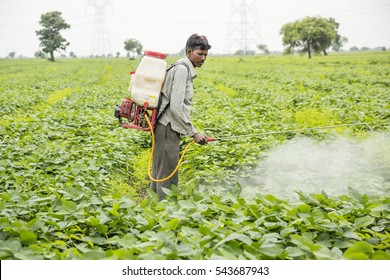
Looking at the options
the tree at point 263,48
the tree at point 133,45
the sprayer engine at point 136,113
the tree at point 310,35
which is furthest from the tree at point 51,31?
the tree at point 263,48

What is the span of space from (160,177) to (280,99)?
6.90m

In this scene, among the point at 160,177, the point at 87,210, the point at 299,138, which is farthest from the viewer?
the point at 299,138

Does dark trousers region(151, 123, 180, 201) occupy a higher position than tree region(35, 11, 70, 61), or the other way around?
tree region(35, 11, 70, 61)

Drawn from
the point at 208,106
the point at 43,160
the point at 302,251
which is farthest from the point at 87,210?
the point at 208,106

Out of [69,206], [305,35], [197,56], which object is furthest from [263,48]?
[69,206]

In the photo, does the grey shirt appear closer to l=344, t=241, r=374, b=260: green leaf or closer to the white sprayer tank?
the white sprayer tank

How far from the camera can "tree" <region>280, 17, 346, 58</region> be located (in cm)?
5416

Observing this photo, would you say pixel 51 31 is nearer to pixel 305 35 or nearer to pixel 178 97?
pixel 305 35

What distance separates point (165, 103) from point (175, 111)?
0.20m

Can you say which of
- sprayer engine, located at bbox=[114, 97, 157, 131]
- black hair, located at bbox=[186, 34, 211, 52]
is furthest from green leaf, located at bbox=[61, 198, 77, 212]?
black hair, located at bbox=[186, 34, 211, 52]

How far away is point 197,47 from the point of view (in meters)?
3.69

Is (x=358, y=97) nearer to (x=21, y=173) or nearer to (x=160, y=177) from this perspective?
(x=160, y=177)
